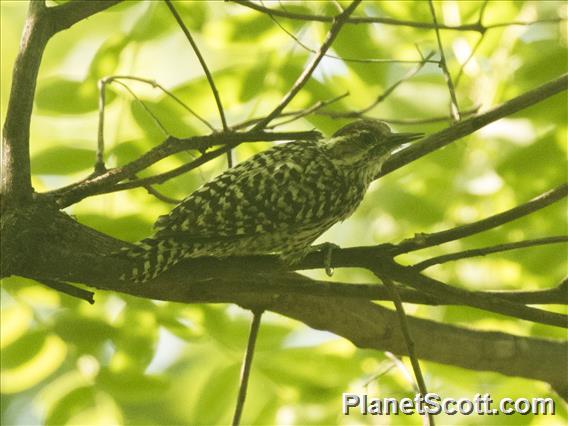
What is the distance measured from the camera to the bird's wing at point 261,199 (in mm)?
2398

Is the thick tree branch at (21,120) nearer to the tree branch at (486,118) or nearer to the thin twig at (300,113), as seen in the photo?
the thin twig at (300,113)

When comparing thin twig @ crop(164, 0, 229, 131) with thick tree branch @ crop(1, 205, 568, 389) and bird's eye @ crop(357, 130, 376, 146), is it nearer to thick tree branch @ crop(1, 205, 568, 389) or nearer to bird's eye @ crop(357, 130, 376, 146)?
thick tree branch @ crop(1, 205, 568, 389)

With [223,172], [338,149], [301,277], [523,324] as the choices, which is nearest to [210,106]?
[223,172]

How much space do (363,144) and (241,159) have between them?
0.40 meters

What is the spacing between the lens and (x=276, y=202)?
2596 millimetres

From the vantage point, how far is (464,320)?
2.87m

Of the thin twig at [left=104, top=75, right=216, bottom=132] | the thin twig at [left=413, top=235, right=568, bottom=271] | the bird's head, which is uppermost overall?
the bird's head

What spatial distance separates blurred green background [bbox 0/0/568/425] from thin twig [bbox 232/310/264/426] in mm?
226

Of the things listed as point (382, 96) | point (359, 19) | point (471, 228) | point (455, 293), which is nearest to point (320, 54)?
point (359, 19)

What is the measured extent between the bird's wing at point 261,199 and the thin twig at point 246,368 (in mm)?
237

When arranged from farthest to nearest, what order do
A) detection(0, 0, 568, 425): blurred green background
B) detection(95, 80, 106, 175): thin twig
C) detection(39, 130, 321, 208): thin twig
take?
1. detection(0, 0, 568, 425): blurred green background
2. detection(95, 80, 106, 175): thin twig
3. detection(39, 130, 321, 208): thin twig

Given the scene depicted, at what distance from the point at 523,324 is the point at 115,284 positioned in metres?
1.52

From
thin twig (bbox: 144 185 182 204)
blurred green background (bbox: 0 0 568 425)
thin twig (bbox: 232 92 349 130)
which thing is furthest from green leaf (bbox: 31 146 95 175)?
thin twig (bbox: 232 92 349 130)

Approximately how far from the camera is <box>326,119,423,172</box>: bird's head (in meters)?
2.90
